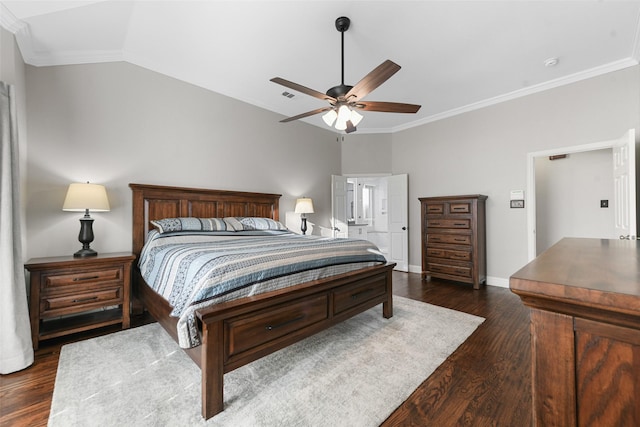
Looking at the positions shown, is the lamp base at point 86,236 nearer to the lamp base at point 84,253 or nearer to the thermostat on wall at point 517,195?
the lamp base at point 84,253

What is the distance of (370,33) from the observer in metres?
2.72

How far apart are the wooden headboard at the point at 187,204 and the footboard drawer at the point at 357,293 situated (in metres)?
2.31

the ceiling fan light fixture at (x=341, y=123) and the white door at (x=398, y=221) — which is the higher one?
the ceiling fan light fixture at (x=341, y=123)

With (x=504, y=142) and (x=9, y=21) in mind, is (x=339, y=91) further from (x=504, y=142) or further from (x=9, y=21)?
(x=504, y=142)

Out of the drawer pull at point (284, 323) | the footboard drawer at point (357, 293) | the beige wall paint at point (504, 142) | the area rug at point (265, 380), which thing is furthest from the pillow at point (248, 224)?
the beige wall paint at point (504, 142)

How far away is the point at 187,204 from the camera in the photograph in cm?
356

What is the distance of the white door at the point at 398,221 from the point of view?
5.29 metres

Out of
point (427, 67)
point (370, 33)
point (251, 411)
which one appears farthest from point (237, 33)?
point (251, 411)

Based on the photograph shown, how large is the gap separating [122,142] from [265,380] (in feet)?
9.90

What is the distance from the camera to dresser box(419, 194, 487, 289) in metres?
4.08

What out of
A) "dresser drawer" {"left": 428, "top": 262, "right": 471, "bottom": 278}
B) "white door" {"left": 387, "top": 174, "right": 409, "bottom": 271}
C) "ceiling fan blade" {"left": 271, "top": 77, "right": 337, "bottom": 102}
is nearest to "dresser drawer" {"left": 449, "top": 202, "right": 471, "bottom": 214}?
"dresser drawer" {"left": 428, "top": 262, "right": 471, "bottom": 278}

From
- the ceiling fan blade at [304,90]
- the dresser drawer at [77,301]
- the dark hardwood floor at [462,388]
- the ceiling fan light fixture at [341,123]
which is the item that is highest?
the ceiling fan blade at [304,90]

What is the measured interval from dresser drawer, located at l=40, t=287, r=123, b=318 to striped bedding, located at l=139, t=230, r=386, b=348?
317mm

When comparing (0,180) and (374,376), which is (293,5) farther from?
(374,376)
